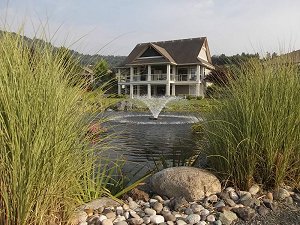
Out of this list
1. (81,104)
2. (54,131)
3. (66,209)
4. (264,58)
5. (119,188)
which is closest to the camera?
(54,131)

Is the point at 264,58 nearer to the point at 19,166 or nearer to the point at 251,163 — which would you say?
the point at 251,163

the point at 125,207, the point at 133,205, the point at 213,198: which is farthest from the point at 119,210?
the point at 213,198

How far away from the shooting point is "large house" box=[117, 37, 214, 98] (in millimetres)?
36156

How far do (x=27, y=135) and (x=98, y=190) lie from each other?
4.54ft

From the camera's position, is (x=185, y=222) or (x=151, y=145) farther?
(x=151, y=145)

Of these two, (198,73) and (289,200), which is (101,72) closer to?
(289,200)

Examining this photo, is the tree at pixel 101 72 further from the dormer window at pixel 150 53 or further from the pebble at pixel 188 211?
the dormer window at pixel 150 53

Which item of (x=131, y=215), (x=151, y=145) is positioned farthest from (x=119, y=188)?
(x=151, y=145)

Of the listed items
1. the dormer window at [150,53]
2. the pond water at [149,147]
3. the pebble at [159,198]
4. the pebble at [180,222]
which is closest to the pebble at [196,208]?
the pebble at [180,222]

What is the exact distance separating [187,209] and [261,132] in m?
1.05

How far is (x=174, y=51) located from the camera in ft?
127

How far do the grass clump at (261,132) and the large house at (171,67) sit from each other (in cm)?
3212

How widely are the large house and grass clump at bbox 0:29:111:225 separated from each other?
109 feet

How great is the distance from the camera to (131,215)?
2791 millimetres
